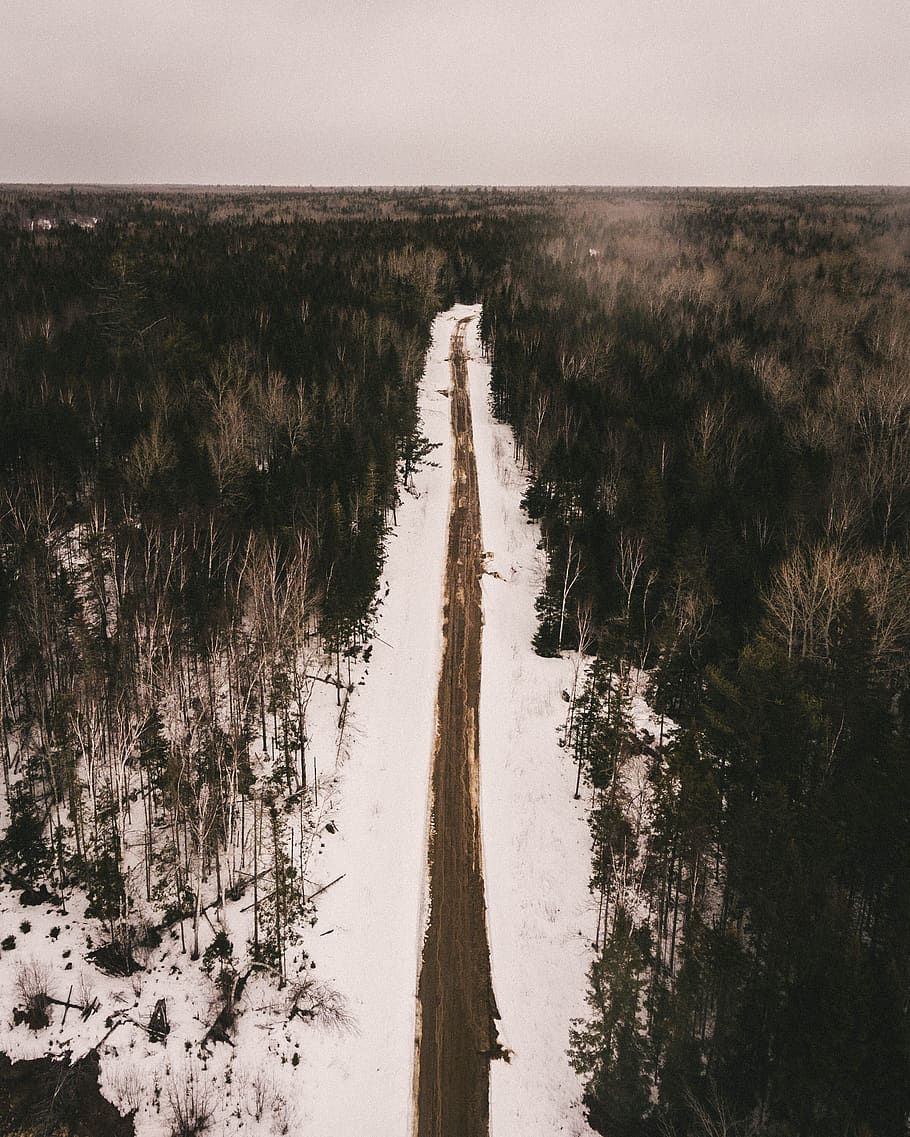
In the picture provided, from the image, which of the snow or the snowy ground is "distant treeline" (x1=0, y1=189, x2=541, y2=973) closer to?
the snowy ground

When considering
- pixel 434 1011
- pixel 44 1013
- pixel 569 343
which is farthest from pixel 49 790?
pixel 569 343

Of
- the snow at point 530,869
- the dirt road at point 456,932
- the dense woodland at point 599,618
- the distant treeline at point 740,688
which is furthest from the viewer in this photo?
the snow at point 530,869

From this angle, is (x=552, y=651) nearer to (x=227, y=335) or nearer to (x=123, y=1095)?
(x=123, y=1095)

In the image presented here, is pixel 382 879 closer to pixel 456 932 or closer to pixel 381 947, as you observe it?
pixel 381 947

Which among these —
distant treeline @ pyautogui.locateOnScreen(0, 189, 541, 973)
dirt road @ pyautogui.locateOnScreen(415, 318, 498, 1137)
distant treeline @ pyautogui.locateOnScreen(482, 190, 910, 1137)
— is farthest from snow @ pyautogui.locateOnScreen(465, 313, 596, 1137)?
distant treeline @ pyautogui.locateOnScreen(0, 189, 541, 973)

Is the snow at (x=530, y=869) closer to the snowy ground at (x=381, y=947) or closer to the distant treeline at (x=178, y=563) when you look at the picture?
the snowy ground at (x=381, y=947)

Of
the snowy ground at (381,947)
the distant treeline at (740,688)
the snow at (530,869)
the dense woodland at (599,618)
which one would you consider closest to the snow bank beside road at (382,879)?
the snowy ground at (381,947)
